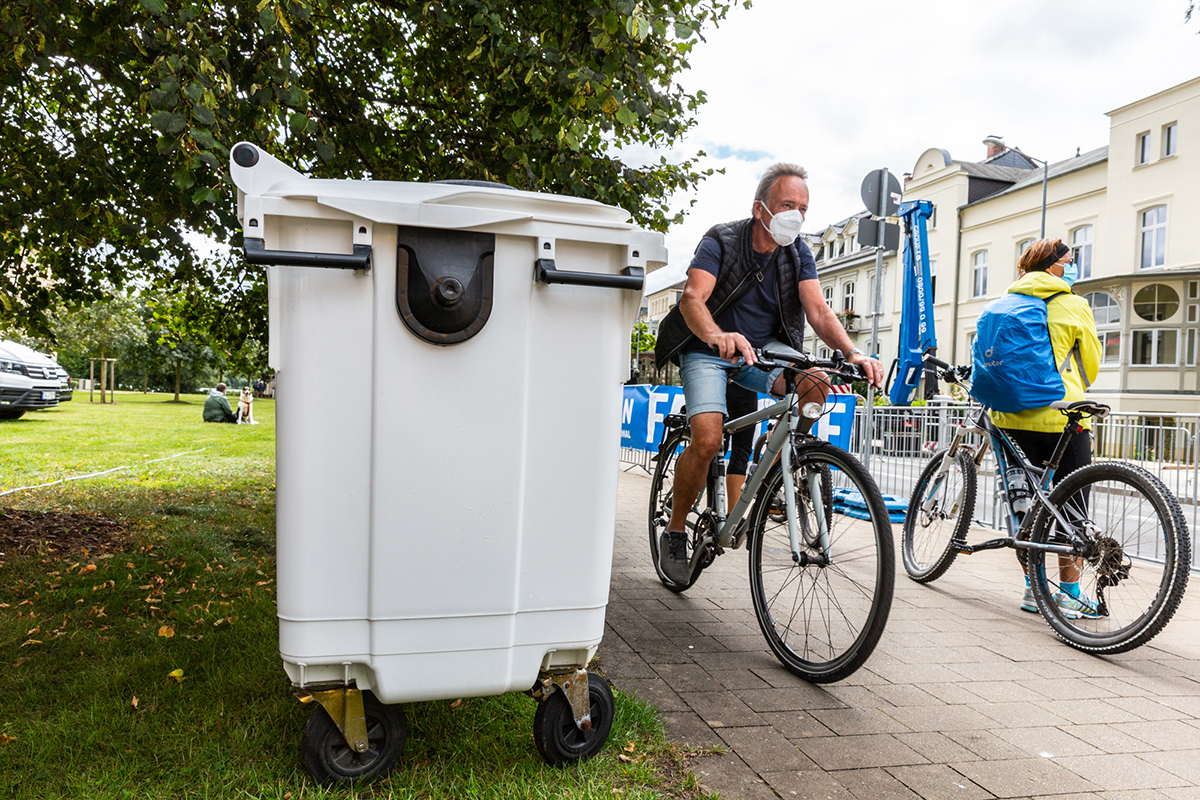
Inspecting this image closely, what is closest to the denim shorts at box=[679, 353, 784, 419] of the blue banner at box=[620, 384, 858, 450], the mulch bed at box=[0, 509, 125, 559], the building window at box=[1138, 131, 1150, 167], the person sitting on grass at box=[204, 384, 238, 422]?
the mulch bed at box=[0, 509, 125, 559]

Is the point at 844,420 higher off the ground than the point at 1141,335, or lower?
lower

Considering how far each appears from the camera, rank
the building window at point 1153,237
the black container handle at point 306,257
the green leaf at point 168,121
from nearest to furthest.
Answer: the black container handle at point 306,257 → the green leaf at point 168,121 → the building window at point 1153,237

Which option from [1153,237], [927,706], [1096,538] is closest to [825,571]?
[927,706]

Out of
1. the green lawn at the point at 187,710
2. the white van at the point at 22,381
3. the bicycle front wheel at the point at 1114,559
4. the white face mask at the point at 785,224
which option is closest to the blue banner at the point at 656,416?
the bicycle front wheel at the point at 1114,559

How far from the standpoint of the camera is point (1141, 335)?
1014 inches

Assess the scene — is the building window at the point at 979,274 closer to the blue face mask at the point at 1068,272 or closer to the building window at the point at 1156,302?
the building window at the point at 1156,302

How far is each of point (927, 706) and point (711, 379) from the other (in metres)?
1.48

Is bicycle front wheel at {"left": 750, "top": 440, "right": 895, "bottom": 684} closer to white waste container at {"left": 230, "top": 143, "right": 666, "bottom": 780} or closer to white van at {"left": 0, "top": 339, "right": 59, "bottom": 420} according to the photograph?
white waste container at {"left": 230, "top": 143, "right": 666, "bottom": 780}

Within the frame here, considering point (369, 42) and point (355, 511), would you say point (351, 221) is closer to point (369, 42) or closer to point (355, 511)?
point (355, 511)

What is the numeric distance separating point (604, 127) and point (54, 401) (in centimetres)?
1813

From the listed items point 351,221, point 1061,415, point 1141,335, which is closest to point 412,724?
point 351,221

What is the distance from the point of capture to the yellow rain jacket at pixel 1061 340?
3.95 m

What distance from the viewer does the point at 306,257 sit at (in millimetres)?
1799

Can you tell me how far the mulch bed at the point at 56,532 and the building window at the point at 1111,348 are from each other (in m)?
28.8
